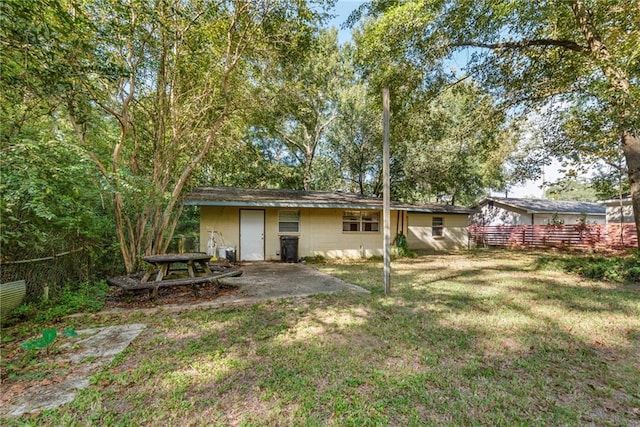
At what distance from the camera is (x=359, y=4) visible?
25.7 ft

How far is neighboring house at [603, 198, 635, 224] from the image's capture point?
18234 mm

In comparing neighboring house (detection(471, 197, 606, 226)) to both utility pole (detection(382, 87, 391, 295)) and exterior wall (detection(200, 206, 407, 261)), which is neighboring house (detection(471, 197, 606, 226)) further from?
utility pole (detection(382, 87, 391, 295))

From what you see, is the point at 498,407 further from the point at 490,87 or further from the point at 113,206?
the point at 490,87

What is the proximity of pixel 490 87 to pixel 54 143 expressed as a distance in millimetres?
11190

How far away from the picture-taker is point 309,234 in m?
11.0

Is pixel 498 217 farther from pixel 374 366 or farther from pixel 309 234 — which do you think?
pixel 374 366

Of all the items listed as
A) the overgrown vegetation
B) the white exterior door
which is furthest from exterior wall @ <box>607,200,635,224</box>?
the white exterior door

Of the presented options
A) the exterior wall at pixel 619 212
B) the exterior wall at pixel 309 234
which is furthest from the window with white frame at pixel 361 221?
the exterior wall at pixel 619 212

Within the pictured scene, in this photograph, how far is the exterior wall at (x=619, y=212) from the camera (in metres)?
18.3

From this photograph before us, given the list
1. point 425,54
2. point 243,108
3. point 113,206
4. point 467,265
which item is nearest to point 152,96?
point 243,108

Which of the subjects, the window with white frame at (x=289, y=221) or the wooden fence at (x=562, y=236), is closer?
the window with white frame at (x=289, y=221)

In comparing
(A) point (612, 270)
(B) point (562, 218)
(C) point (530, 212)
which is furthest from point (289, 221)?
(B) point (562, 218)

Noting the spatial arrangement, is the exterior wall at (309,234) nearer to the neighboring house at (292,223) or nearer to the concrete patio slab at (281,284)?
the neighboring house at (292,223)

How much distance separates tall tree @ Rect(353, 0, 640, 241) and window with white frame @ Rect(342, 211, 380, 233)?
5821mm
